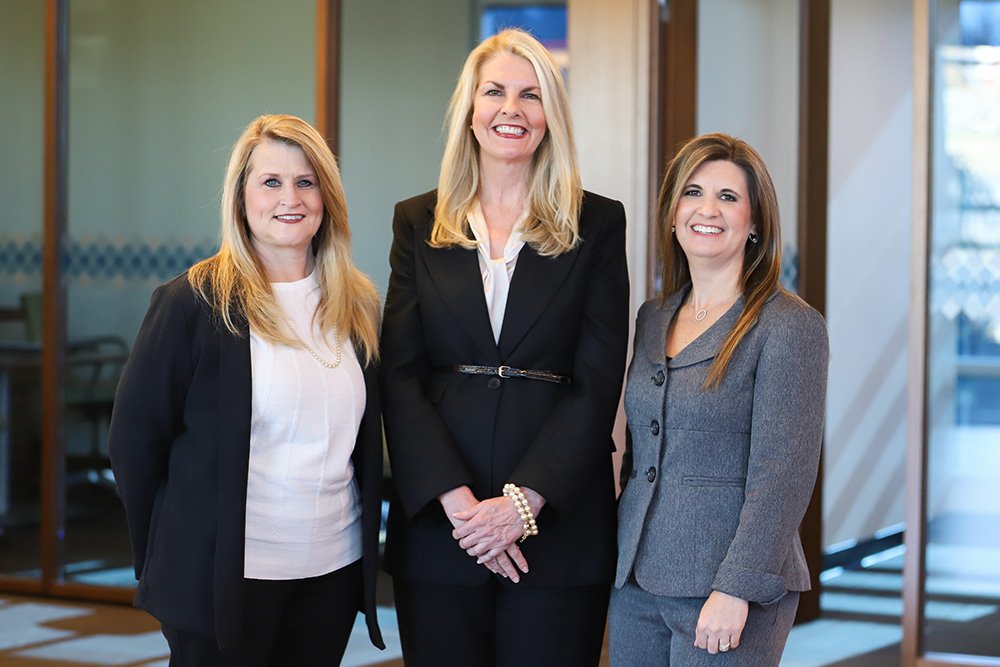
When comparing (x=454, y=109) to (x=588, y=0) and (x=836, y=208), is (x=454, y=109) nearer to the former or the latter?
(x=588, y=0)

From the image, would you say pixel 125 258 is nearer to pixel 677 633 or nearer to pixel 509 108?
pixel 509 108

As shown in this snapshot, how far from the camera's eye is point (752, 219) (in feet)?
6.56

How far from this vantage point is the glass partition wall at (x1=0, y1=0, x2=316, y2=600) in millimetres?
4348

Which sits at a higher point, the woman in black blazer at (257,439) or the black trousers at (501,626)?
A: the woman in black blazer at (257,439)

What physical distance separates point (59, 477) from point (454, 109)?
3.15m

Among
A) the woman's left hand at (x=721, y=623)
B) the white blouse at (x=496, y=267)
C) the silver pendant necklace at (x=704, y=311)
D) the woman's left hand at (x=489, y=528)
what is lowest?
the woman's left hand at (x=721, y=623)

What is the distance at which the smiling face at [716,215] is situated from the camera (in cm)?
196

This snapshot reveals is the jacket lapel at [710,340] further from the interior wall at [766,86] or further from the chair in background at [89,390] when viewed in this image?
the chair in background at [89,390]

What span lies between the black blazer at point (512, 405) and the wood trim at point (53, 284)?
284 centimetres

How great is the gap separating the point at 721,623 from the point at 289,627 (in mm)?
917

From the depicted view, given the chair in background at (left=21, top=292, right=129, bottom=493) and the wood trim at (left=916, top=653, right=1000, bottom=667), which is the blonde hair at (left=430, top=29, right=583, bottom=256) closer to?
the wood trim at (left=916, top=653, right=1000, bottom=667)

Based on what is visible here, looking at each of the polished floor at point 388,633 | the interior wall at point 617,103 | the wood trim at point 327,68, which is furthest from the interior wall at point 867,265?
the wood trim at point 327,68

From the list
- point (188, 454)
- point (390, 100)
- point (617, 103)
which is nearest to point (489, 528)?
point (188, 454)

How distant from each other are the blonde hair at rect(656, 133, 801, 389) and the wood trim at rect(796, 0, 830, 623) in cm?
214
